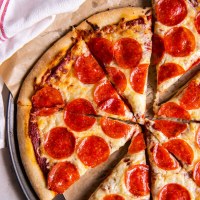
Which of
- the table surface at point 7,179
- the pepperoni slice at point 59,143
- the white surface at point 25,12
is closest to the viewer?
the white surface at point 25,12

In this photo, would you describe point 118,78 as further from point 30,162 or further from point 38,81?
point 30,162

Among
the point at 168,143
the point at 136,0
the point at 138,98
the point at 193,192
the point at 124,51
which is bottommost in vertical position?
the point at 193,192

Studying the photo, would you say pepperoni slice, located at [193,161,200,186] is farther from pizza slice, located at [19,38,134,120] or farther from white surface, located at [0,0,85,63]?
white surface, located at [0,0,85,63]

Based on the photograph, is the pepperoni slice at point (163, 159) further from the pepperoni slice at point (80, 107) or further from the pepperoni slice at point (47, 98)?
the pepperoni slice at point (47, 98)

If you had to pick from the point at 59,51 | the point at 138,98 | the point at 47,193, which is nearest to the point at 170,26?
the point at 138,98

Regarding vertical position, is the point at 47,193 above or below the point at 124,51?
below

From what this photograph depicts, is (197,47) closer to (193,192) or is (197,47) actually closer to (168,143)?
(168,143)

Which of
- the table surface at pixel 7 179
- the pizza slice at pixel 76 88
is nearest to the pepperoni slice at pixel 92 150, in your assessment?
the pizza slice at pixel 76 88
